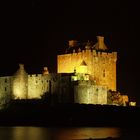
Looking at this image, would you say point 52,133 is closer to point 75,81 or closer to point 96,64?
point 75,81

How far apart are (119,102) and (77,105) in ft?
30.8

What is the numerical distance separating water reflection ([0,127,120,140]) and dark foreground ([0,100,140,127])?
5659 mm

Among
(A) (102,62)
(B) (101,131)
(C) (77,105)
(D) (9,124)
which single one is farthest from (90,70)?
(B) (101,131)

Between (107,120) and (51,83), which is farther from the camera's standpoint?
(51,83)

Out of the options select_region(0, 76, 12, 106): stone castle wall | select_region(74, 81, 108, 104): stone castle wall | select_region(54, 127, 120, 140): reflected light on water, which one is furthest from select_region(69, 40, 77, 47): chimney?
select_region(54, 127, 120, 140): reflected light on water

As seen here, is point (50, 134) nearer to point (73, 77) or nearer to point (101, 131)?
point (101, 131)

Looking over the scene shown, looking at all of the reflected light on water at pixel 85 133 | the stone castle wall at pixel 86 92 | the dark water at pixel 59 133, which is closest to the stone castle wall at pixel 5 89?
the stone castle wall at pixel 86 92

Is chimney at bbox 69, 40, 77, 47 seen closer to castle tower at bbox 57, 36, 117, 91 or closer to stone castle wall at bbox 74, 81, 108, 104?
castle tower at bbox 57, 36, 117, 91

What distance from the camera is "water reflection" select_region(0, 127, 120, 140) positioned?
177ft

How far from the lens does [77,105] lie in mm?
72438

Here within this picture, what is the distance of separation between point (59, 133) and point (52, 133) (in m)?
0.61

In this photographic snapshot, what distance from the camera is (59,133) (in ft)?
188

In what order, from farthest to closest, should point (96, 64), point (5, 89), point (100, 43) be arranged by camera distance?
point (100, 43)
point (96, 64)
point (5, 89)

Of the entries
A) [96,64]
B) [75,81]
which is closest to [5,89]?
[75,81]
